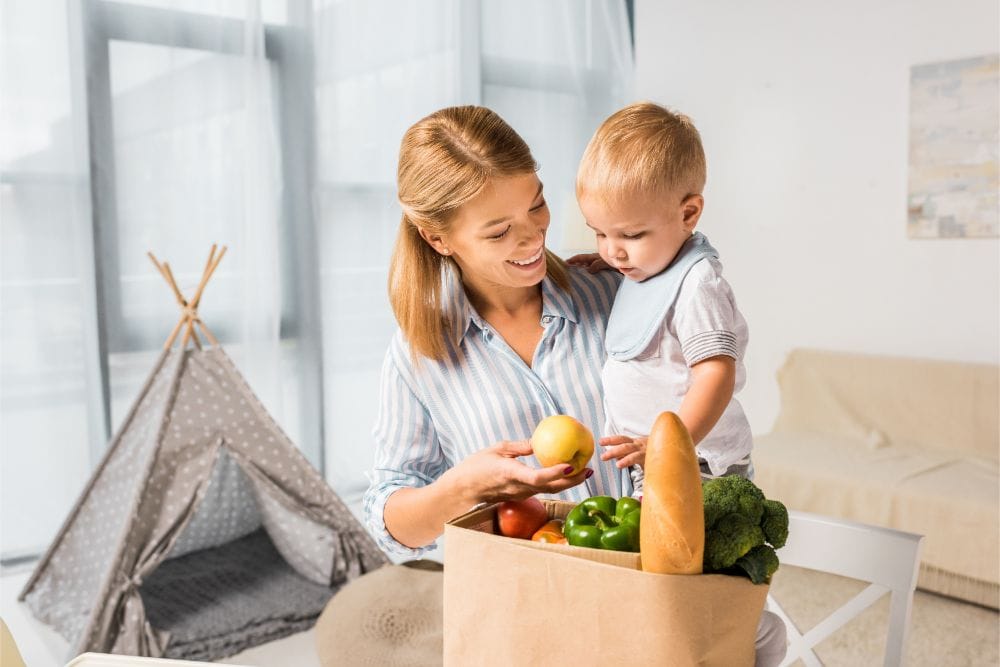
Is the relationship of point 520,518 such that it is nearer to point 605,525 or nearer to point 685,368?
point 605,525

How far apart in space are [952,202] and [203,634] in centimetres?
340

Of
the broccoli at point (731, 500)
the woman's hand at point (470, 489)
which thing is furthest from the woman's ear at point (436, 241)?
the broccoli at point (731, 500)

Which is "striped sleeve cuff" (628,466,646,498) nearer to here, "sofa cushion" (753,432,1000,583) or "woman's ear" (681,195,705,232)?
"woman's ear" (681,195,705,232)

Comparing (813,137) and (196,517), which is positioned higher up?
(813,137)

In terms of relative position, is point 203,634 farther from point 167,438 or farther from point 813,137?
point 813,137

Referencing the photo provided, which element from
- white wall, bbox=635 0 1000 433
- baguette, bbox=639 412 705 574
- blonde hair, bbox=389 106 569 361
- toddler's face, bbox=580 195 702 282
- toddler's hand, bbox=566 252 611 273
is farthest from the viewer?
white wall, bbox=635 0 1000 433

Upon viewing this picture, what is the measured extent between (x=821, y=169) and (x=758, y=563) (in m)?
3.88

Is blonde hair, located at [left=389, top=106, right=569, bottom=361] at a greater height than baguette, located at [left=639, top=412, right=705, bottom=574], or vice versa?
blonde hair, located at [left=389, top=106, right=569, bottom=361]

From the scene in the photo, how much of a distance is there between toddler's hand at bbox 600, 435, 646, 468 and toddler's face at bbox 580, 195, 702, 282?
387 mm

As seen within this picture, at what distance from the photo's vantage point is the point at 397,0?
4.14 m

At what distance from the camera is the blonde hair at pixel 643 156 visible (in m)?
1.31

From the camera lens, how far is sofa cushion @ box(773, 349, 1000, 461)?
3.62m

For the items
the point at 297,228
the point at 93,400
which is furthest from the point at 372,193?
the point at 93,400

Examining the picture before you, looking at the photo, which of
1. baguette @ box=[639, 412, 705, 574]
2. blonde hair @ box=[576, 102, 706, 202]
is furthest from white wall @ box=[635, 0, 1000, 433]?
baguette @ box=[639, 412, 705, 574]
